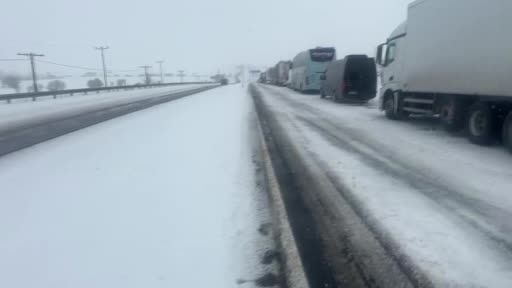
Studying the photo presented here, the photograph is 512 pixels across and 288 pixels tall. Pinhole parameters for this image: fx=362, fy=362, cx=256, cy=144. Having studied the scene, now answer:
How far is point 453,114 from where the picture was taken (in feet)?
33.1

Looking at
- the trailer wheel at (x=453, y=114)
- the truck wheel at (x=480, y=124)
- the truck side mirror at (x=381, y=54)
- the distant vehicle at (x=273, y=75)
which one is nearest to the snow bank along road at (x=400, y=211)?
the truck wheel at (x=480, y=124)

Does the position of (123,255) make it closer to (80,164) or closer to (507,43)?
(80,164)

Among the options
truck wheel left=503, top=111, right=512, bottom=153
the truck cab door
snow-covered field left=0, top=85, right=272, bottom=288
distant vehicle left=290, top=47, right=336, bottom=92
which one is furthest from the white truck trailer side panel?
distant vehicle left=290, top=47, right=336, bottom=92

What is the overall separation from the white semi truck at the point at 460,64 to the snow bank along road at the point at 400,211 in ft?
3.26

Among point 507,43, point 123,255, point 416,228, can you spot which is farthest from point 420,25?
point 123,255

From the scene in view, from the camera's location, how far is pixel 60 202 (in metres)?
5.41

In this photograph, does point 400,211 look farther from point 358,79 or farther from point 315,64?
point 315,64

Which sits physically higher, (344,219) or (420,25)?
(420,25)

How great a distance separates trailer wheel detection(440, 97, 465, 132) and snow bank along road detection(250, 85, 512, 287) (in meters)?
0.91

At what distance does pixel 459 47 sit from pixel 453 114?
184 cm

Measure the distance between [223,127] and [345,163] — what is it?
21.0 feet

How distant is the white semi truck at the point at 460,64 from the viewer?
801cm

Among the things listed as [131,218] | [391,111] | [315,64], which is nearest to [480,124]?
[391,111]

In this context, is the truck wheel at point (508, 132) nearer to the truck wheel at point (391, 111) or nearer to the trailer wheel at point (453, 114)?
the trailer wheel at point (453, 114)
